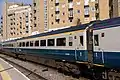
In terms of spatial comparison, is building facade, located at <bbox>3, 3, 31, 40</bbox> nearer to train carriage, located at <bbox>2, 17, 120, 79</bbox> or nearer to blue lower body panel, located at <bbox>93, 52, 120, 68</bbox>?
train carriage, located at <bbox>2, 17, 120, 79</bbox>

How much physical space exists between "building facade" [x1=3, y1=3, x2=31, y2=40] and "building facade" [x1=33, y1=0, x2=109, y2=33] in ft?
104

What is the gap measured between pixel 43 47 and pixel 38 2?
63.9 metres

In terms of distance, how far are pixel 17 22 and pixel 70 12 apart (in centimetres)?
6002

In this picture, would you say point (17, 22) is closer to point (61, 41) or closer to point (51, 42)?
point (51, 42)

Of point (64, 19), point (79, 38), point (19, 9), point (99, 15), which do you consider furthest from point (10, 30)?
point (79, 38)

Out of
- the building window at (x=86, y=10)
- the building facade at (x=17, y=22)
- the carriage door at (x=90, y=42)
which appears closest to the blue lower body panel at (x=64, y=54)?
the carriage door at (x=90, y=42)

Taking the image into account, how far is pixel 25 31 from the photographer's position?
11638cm

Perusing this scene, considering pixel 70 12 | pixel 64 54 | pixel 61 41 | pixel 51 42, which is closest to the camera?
pixel 64 54

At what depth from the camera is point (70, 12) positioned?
225 ft

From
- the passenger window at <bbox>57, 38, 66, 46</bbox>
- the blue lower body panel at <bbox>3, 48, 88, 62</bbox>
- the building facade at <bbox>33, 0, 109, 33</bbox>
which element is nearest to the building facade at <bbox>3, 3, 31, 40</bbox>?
the building facade at <bbox>33, 0, 109, 33</bbox>

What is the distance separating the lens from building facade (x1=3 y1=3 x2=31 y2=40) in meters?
116

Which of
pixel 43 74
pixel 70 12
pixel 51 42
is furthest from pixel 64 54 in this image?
pixel 70 12

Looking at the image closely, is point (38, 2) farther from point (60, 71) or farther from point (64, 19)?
point (60, 71)

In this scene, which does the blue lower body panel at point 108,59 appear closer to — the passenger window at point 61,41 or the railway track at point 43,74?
the railway track at point 43,74
